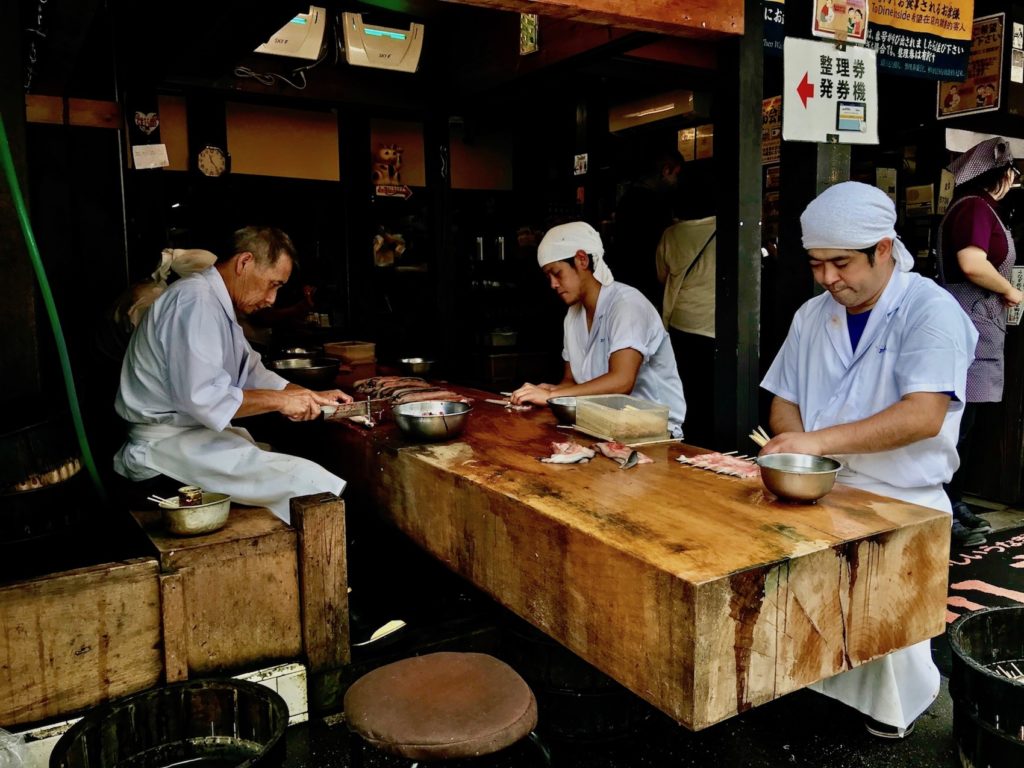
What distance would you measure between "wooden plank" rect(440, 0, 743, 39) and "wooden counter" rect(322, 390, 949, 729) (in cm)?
216

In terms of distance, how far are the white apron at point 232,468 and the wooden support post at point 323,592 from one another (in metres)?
0.72

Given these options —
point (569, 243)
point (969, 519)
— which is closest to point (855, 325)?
point (569, 243)

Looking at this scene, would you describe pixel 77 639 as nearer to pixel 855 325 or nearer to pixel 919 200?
pixel 855 325

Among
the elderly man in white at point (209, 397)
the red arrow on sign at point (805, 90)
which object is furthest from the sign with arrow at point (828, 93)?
the elderly man in white at point (209, 397)

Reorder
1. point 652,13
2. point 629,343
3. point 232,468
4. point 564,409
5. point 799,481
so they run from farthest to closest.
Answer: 1. point 629,343
2. point 564,409
3. point 232,468
4. point 652,13
5. point 799,481

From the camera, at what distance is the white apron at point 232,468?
13.9ft

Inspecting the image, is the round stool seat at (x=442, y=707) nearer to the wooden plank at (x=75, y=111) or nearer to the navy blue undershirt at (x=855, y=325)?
the navy blue undershirt at (x=855, y=325)

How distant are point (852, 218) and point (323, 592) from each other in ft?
9.45

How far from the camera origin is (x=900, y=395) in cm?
345

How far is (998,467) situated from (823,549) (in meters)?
6.28

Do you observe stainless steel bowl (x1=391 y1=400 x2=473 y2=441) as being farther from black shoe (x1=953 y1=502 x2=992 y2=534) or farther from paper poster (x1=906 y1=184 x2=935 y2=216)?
paper poster (x1=906 y1=184 x2=935 y2=216)

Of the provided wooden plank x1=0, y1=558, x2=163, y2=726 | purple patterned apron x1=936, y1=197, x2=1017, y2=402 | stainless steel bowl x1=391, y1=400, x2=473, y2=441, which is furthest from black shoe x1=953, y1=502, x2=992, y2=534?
wooden plank x1=0, y1=558, x2=163, y2=726

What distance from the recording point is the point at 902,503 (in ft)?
9.72

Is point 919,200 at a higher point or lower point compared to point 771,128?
lower
